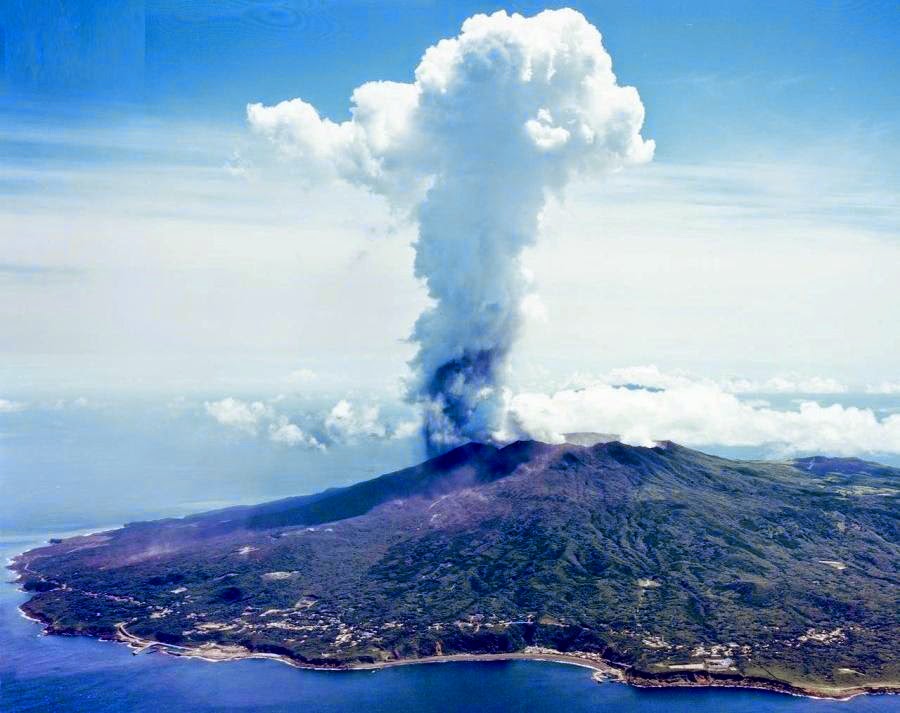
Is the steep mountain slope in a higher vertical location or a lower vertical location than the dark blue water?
higher

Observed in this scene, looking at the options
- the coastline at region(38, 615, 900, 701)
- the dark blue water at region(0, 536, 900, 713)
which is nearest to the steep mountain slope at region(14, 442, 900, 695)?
the coastline at region(38, 615, 900, 701)

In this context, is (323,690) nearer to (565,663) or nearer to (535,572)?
(565,663)

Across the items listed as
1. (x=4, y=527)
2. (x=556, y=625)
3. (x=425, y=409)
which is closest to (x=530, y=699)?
(x=556, y=625)

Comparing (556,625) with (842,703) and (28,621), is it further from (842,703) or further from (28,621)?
(28,621)

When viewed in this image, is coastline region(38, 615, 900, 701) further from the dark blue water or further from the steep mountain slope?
the dark blue water

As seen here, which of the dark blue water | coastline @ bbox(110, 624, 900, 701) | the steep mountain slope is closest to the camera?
the dark blue water

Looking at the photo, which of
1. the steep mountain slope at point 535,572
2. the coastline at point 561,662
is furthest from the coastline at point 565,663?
the steep mountain slope at point 535,572

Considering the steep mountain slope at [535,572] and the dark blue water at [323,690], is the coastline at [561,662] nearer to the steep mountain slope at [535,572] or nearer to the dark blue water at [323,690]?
the steep mountain slope at [535,572]
